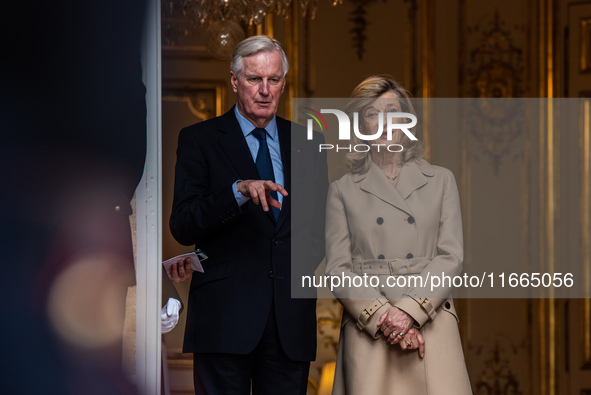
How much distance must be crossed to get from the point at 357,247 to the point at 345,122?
0.46 metres

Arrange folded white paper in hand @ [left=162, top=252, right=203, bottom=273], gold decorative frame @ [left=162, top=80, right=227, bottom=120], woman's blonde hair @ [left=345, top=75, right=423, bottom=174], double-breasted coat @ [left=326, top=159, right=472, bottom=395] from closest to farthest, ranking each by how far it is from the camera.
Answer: folded white paper in hand @ [left=162, top=252, right=203, bottom=273] < double-breasted coat @ [left=326, top=159, right=472, bottom=395] < woman's blonde hair @ [left=345, top=75, right=423, bottom=174] < gold decorative frame @ [left=162, top=80, right=227, bottom=120]

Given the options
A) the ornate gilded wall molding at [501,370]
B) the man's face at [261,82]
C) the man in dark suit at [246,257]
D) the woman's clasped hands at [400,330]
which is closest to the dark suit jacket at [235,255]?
the man in dark suit at [246,257]

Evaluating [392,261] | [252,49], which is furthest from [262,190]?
[392,261]

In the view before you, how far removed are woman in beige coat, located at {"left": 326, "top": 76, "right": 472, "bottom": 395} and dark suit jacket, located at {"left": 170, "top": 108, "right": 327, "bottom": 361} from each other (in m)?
0.17

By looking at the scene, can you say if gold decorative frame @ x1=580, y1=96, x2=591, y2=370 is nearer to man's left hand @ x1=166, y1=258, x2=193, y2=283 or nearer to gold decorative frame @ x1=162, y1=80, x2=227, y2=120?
gold decorative frame @ x1=162, y1=80, x2=227, y2=120

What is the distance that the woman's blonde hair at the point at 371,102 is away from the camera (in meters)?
2.71

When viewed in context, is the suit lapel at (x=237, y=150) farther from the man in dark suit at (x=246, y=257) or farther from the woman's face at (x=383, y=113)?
the woman's face at (x=383, y=113)

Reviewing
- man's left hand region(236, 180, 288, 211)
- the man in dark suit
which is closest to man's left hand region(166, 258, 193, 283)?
the man in dark suit

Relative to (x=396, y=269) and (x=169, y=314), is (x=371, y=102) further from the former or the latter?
(x=169, y=314)

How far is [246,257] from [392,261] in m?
0.48

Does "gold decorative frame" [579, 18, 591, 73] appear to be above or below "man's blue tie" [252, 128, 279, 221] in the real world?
above

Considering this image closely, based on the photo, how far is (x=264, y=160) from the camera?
101 inches

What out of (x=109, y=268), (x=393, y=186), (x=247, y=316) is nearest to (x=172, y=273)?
(x=247, y=316)

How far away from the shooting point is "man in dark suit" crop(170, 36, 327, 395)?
8.00 ft
